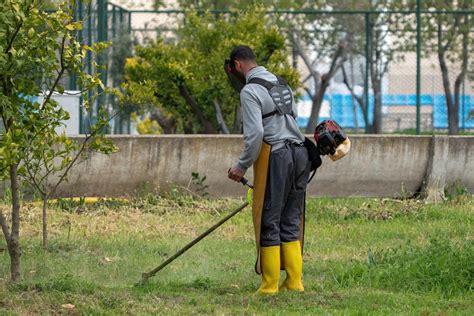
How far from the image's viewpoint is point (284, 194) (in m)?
7.54

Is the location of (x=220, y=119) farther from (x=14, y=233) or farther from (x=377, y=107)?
(x=14, y=233)

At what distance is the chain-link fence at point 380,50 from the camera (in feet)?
65.7

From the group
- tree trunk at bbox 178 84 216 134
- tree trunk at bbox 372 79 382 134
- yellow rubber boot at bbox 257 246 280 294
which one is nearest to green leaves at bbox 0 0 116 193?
yellow rubber boot at bbox 257 246 280 294

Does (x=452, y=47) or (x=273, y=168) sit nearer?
(x=273, y=168)

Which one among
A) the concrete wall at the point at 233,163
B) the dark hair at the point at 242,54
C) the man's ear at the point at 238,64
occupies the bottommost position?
the concrete wall at the point at 233,163

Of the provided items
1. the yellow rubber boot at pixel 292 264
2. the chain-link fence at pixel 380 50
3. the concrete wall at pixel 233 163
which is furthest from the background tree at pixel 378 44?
the yellow rubber boot at pixel 292 264

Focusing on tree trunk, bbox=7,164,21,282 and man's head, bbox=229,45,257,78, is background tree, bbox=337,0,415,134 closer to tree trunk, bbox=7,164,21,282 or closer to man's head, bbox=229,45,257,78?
man's head, bbox=229,45,257,78

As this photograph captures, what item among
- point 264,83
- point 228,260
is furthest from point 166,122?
point 264,83

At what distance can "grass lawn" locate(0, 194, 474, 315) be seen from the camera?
7020mm

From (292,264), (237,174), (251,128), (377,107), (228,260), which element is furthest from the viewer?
(377,107)

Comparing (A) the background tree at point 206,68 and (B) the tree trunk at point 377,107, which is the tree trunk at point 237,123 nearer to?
(A) the background tree at point 206,68

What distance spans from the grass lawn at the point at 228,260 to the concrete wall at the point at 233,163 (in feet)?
0.89

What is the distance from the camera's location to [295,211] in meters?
7.64

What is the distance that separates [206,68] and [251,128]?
7.76 m
